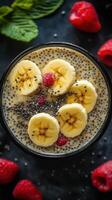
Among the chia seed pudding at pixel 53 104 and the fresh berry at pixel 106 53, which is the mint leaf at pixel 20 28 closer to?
the chia seed pudding at pixel 53 104

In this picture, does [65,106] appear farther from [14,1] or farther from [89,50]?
[14,1]

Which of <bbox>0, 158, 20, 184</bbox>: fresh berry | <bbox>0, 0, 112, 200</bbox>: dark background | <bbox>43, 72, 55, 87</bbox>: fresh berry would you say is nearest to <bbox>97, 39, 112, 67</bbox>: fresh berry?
<bbox>0, 0, 112, 200</bbox>: dark background

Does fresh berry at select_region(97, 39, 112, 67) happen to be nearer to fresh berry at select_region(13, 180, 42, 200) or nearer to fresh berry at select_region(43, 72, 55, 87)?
fresh berry at select_region(43, 72, 55, 87)

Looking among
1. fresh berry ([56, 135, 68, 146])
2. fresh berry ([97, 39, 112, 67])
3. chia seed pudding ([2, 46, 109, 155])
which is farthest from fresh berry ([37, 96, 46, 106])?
fresh berry ([97, 39, 112, 67])

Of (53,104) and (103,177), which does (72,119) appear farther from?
(103,177)

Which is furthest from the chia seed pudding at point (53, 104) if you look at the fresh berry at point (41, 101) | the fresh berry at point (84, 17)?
the fresh berry at point (84, 17)

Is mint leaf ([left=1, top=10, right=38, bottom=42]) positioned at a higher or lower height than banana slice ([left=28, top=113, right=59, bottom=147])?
higher

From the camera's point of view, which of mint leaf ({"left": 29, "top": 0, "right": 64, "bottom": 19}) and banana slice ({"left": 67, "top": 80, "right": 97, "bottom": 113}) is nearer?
banana slice ({"left": 67, "top": 80, "right": 97, "bottom": 113})

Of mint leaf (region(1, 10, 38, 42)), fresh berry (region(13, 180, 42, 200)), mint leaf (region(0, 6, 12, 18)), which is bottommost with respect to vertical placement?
fresh berry (region(13, 180, 42, 200))
